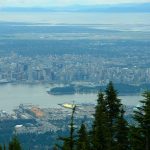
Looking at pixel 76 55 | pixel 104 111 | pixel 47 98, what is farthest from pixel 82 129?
pixel 76 55

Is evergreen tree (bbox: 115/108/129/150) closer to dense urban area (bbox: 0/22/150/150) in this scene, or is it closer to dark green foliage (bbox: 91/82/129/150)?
dark green foliage (bbox: 91/82/129/150)

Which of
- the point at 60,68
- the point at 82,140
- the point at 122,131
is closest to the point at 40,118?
the point at 60,68

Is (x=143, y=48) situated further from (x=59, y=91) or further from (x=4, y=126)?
(x=4, y=126)

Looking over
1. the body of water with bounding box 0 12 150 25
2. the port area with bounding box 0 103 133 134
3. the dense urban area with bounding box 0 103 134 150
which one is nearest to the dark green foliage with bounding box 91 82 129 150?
the dense urban area with bounding box 0 103 134 150

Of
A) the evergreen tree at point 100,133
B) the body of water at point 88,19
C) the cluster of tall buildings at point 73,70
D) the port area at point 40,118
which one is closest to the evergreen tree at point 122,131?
the evergreen tree at point 100,133

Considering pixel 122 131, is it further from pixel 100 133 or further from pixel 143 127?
pixel 143 127

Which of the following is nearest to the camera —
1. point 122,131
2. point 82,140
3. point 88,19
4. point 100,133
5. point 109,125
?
point 100,133

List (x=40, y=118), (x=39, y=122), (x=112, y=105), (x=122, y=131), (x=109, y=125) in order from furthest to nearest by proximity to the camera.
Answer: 1. (x=40, y=118)
2. (x=39, y=122)
3. (x=112, y=105)
4. (x=109, y=125)
5. (x=122, y=131)
